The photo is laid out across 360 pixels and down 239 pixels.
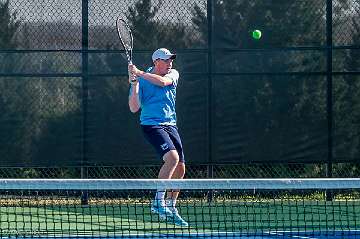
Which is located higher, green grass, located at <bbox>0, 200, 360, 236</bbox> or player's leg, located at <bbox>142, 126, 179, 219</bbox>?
player's leg, located at <bbox>142, 126, 179, 219</bbox>

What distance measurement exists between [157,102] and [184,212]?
1542mm

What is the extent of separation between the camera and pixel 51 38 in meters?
9.99

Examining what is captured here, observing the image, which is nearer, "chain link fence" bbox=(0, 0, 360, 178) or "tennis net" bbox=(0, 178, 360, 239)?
"tennis net" bbox=(0, 178, 360, 239)

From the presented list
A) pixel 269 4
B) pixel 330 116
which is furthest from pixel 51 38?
pixel 330 116

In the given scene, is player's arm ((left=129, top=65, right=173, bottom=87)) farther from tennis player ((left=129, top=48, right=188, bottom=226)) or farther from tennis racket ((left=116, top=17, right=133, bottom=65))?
tennis racket ((left=116, top=17, right=133, bottom=65))

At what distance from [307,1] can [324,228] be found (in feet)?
10.6

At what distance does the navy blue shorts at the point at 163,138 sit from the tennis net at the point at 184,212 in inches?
19.4

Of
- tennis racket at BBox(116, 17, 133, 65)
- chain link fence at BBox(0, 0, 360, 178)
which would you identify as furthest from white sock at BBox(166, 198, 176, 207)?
chain link fence at BBox(0, 0, 360, 178)

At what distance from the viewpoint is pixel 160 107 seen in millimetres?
7973

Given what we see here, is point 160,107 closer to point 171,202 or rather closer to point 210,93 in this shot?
point 171,202

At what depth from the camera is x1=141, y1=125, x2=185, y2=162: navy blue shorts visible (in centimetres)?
778

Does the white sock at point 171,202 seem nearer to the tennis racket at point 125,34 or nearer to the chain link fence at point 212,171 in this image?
the tennis racket at point 125,34

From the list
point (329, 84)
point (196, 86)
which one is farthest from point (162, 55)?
point (329, 84)

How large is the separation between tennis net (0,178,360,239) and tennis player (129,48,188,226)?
0.41 metres
